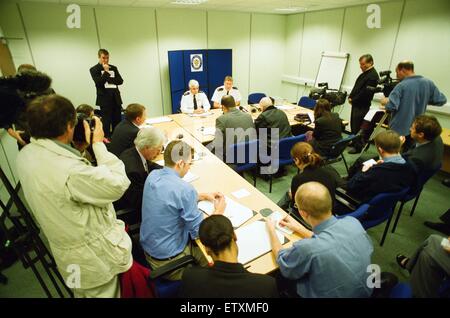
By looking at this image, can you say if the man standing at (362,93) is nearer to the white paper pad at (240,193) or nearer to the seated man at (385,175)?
the seated man at (385,175)

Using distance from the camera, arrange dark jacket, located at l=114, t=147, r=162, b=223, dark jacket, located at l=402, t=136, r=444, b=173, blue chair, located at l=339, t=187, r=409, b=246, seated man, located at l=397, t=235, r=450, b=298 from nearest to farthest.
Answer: seated man, located at l=397, t=235, r=450, b=298
blue chair, located at l=339, t=187, r=409, b=246
dark jacket, located at l=114, t=147, r=162, b=223
dark jacket, located at l=402, t=136, r=444, b=173

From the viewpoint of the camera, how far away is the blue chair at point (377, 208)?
208cm

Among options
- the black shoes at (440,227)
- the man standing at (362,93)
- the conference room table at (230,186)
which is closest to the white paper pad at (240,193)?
the conference room table at (230,186)

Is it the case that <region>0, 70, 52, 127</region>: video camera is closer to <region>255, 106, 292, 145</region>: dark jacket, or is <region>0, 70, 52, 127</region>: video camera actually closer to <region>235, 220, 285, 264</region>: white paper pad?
<region>235, 220, 285, 264</region>: white paper pad

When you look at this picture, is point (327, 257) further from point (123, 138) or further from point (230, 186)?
point (123, 138)

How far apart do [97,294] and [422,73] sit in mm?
5920

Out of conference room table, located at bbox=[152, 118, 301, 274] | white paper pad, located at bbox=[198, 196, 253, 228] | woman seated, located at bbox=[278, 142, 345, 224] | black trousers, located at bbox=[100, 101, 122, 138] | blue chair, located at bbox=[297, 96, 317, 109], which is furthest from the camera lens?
blue chair, located at bbox=[297, 96, 317, 109]

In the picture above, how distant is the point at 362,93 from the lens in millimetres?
4715

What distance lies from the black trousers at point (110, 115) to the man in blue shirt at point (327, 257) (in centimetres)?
489

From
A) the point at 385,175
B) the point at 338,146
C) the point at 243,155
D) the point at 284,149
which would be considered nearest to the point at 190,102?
the point at 243,155

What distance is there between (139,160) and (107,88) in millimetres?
3483

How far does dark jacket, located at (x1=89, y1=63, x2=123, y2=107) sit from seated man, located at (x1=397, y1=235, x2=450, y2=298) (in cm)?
529

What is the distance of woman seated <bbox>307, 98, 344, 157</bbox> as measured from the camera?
143 inches

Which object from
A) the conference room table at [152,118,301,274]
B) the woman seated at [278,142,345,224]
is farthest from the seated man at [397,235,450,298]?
the conference room table at [152,118,301,274]
